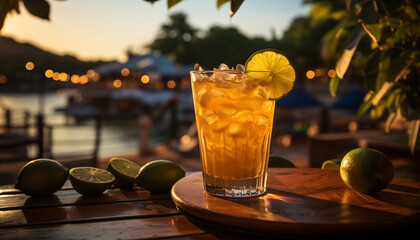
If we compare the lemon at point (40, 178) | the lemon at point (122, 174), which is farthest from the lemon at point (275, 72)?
the lemon at point (40, 178)

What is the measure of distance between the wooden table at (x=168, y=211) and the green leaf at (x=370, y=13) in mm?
526

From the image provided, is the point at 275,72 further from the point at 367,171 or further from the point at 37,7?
the point at 37,7

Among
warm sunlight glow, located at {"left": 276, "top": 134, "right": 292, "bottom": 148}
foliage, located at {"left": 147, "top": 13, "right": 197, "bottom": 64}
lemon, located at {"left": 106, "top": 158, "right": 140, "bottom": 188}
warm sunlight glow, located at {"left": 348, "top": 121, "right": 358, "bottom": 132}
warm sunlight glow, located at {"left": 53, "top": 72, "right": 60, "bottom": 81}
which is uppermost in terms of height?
foliage, located at {"left": 147, "top": 13, "right": 197, "bottom": 64}

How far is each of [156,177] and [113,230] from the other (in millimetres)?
389

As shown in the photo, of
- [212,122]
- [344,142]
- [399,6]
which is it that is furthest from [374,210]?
[344,142]

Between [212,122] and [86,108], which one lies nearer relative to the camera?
[212,122]

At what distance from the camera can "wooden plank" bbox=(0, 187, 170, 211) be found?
3.70 feet

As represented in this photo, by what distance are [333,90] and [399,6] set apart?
43 cm

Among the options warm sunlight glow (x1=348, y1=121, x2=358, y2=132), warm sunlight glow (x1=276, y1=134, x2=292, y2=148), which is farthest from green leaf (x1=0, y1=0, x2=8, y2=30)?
warm sunlight glow (x1=348, y1=121, x2=358, y2=132)

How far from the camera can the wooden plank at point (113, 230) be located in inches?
33.0

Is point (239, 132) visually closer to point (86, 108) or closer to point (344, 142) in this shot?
point (344, 142)

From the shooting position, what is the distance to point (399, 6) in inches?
58.7

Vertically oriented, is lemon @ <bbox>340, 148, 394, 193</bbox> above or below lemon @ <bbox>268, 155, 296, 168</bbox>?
above

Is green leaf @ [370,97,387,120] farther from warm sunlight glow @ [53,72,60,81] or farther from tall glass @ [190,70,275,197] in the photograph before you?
warm sunlight glow @ [53,72,60,81]
